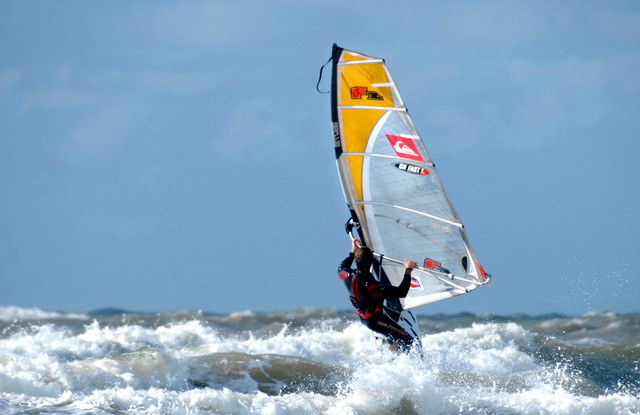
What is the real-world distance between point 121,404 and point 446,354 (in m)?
5.22

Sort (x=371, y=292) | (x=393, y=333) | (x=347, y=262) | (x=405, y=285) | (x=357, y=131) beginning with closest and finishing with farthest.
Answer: (x=405, y=285), (x=371, y=292), (x=347, y=262), (x=393, y=333), (x=357, y=131)

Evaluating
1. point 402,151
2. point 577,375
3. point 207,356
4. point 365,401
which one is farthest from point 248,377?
point 577,375

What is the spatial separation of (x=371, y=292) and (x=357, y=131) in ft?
6.56

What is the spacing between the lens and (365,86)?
6.14 m

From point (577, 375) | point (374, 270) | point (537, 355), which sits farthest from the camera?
point (537, 355)

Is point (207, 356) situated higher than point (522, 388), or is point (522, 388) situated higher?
point (207, 356)

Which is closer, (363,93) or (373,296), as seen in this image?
(373,296)

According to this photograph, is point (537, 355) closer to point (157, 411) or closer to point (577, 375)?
point (577, 375)

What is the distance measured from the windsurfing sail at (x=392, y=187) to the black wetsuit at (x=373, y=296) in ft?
1.43

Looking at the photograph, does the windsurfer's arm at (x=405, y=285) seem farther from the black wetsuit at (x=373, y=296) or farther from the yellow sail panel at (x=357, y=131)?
the yellow sail panel at (x=357, y=131)

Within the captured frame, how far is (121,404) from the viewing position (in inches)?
174

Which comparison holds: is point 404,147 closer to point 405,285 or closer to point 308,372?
point 405,285

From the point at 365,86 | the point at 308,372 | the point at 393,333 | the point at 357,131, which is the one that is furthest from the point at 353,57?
the point at 308,372

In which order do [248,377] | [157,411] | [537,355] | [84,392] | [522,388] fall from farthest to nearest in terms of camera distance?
[537,355]
[522,388]
[248,377]
[84,392]
[157,411]
